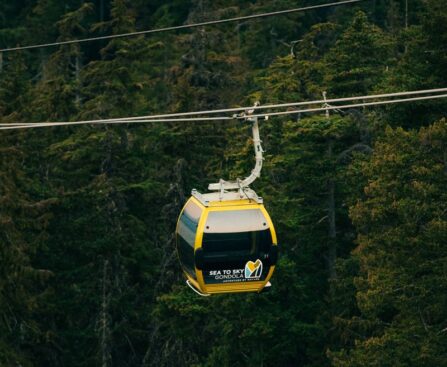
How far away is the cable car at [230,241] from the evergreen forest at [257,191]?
11797 millimetres

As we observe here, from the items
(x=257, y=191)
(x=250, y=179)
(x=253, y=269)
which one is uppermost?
(x=250, y=179)

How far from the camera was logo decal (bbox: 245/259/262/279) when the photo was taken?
65.3 feet

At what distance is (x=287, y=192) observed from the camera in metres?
42.4

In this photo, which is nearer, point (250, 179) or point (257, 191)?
point (250, 179)

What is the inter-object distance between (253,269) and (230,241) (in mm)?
656

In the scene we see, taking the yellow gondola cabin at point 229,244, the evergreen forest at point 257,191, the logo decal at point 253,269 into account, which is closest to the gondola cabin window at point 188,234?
the yellow gondola cabin at point 229,244

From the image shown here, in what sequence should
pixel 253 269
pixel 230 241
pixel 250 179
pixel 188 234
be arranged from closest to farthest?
pixel 250 179 → pixel 230 241 → pixel 253 269 → pixel 188 234

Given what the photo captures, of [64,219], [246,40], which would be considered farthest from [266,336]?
[246,40]

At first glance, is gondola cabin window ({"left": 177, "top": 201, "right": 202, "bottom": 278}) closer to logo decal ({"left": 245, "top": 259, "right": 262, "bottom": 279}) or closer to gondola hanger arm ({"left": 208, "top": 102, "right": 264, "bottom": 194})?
gondola hanger arm ({"left": 208, "top": 102, "right": 264, "bottom": 194})

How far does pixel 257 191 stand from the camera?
41375 mm

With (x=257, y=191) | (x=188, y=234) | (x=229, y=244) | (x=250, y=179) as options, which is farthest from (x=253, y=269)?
(x=257, y=191)

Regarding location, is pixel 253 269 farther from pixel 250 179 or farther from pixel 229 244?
pixel 250 179

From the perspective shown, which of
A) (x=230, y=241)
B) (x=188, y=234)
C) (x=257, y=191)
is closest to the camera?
(x=230, y=241)

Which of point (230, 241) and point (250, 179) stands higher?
point (250, 179)
